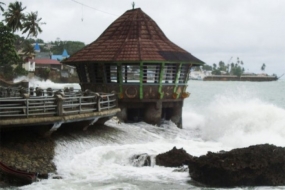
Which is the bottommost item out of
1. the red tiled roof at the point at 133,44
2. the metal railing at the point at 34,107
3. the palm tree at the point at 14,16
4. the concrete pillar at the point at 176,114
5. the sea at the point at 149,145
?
the sea at the point at 149,145

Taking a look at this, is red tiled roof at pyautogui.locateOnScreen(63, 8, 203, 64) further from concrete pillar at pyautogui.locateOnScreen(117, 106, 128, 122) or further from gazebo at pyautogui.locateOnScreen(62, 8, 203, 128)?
concrete pillar at pyautogui.locateOnScreen(117, 106, 128, 122)

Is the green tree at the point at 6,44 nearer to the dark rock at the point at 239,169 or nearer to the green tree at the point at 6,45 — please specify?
the green tree at the point at 6,45

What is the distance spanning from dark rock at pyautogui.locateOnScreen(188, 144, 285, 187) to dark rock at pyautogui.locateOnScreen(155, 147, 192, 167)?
4.56ft

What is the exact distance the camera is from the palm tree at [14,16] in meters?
59.8

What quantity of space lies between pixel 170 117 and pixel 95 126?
8275 millimetres

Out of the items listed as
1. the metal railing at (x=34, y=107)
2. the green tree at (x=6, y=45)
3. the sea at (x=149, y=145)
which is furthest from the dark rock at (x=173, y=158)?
the green tree at (x=6, y=45)

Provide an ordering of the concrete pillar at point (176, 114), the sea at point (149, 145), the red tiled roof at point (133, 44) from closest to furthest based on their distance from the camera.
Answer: the sea at point (149, 145) < the red tiled roof at point (133, 44) < the concrete pillar at point (176, 114)

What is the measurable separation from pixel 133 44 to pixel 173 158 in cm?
1036

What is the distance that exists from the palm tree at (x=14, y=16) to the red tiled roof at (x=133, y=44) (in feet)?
108

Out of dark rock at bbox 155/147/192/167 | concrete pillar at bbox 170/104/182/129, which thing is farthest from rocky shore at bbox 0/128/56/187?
concrete pillar at bbox 170/104/182/129

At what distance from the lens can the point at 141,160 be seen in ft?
60.3

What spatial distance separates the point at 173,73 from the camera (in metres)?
27.8

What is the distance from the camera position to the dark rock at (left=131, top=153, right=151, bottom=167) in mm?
18297

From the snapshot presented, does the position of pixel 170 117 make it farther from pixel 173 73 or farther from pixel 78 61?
pixel 78 61
